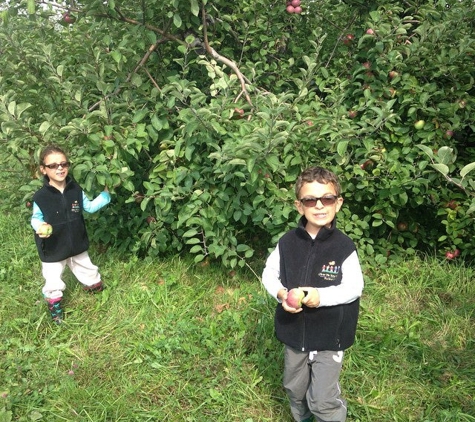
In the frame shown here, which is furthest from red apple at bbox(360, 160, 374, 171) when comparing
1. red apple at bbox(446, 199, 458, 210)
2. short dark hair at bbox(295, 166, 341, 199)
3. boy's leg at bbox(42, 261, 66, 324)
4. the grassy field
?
boy's leg at bbox(42, 261, 66, 324)

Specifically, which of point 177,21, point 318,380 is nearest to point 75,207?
point 177,21

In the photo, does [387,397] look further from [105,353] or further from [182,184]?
[182,184]

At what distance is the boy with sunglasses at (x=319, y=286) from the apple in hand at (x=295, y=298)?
3cm

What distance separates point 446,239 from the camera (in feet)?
11.1

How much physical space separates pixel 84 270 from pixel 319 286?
1.91 m

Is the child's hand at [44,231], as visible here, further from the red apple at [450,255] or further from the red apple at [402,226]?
the red apple at [450,255]

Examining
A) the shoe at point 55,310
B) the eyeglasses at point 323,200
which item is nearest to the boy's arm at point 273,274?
the eyeglasses at point 323,200

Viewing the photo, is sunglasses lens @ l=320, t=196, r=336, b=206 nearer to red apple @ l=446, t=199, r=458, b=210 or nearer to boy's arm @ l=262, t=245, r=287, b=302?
boy's arm @ l=262, t=245, r=287, b=302

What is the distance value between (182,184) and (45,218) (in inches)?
35.3

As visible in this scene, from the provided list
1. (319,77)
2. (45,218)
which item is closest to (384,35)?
(319,77)

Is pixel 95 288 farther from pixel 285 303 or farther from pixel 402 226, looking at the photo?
pixel 402 226

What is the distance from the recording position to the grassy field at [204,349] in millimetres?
2322

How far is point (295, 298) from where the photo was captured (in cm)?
169

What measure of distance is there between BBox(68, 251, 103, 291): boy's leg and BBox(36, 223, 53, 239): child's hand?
1.42 feet
